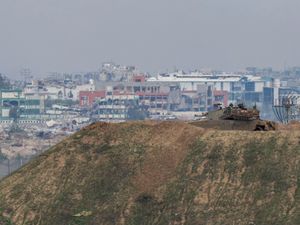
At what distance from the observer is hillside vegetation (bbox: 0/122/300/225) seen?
53969 millimetres

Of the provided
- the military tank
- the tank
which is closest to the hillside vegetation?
the military tank

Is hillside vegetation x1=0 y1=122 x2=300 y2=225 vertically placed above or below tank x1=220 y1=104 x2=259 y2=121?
below

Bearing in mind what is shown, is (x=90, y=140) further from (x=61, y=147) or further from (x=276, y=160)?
(x=276, y=160)

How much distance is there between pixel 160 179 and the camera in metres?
56.9

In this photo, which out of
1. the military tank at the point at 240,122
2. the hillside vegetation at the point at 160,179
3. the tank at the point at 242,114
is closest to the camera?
the hillside vegetation at the point at 160,179

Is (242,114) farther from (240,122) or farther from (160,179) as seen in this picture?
(160,179)

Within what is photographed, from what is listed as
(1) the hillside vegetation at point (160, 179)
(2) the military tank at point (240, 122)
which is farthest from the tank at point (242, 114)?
(1) the hillside vegetation at point (160, 179)

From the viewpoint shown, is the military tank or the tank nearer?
the military tank

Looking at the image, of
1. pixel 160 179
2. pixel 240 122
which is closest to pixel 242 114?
pixel 240 122

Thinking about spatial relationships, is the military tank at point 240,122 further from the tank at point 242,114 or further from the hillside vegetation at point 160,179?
the hillside vegetation at point 160,179

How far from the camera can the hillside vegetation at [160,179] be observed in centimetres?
5397

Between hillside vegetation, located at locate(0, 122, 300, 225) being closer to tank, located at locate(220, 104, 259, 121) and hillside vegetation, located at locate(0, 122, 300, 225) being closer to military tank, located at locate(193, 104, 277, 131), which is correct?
military tank, located at locate(193, 104, 277, 131)

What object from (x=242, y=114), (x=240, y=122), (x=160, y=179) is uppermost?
(x=242, y=114)

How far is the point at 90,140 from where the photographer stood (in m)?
61.3
